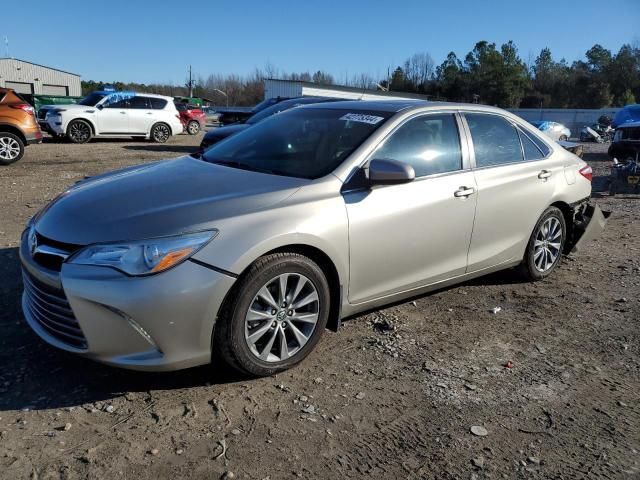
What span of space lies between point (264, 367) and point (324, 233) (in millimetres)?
875

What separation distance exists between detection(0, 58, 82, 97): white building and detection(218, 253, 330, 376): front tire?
211ft

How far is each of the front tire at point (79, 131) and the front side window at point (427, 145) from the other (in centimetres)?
1568

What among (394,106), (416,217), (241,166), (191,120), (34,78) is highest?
(34,78)

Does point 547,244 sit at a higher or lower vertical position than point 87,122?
lower

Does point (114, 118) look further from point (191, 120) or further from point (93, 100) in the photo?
point (191, 120)

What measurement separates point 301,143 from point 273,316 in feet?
Result: 4.90

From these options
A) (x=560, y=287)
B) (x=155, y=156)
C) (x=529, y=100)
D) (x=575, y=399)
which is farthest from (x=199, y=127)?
Result: (x=529, y=100)

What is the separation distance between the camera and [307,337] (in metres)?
3.36

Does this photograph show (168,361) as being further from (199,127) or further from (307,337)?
(199,127)

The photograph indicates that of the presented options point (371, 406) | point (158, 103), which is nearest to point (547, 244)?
point (371, 406)

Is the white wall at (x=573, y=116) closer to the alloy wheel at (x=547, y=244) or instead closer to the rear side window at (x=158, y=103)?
the rear side window at (x=158, y=103)

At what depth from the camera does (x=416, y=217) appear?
378 centimetres

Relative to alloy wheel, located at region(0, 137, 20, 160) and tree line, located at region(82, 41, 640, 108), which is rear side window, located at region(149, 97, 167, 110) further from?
tree line, located at region(82, 41, 640, 108)

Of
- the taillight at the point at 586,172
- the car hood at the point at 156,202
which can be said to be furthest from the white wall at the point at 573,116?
the car hood at the point at 156,202
